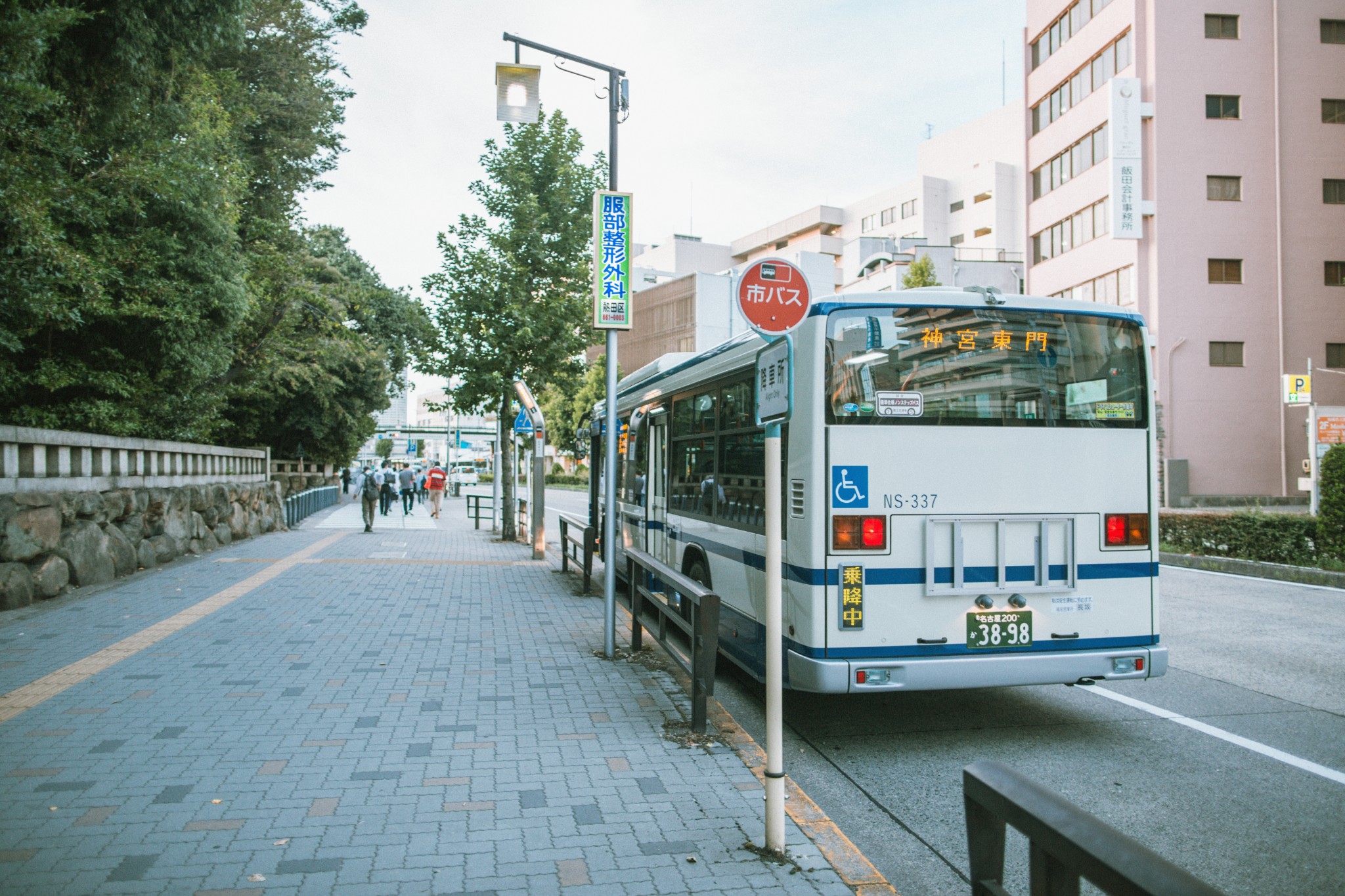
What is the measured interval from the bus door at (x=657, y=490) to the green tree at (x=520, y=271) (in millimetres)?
9431

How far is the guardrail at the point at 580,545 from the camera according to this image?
36.1 ft

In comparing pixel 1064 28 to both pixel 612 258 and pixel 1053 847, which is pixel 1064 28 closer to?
pixel 612 258

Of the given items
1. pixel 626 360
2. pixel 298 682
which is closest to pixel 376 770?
pixel 298 682

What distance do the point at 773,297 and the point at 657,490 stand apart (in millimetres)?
5070

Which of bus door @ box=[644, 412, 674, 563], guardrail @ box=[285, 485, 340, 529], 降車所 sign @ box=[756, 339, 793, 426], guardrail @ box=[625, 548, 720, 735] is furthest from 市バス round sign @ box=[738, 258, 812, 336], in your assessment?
guardrail @ box=[285, 485, 340, 529]

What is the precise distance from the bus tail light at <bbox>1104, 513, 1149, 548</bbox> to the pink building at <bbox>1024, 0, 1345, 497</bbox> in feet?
97.9

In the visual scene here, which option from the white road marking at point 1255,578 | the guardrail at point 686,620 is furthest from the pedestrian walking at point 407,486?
the guardrail at point 686,620

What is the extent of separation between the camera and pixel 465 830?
12.8 ft

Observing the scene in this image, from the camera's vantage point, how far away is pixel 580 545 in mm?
12047

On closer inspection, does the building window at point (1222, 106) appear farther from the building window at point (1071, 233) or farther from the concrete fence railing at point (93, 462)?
the concrete fence railing at point (93, 462)

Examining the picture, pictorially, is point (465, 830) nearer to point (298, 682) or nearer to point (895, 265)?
point (298, 682)

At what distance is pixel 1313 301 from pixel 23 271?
37240mm

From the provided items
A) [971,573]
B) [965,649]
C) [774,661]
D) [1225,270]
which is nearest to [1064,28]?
[1225,270]

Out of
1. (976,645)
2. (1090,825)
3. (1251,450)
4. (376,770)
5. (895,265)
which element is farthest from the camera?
(895,265)
